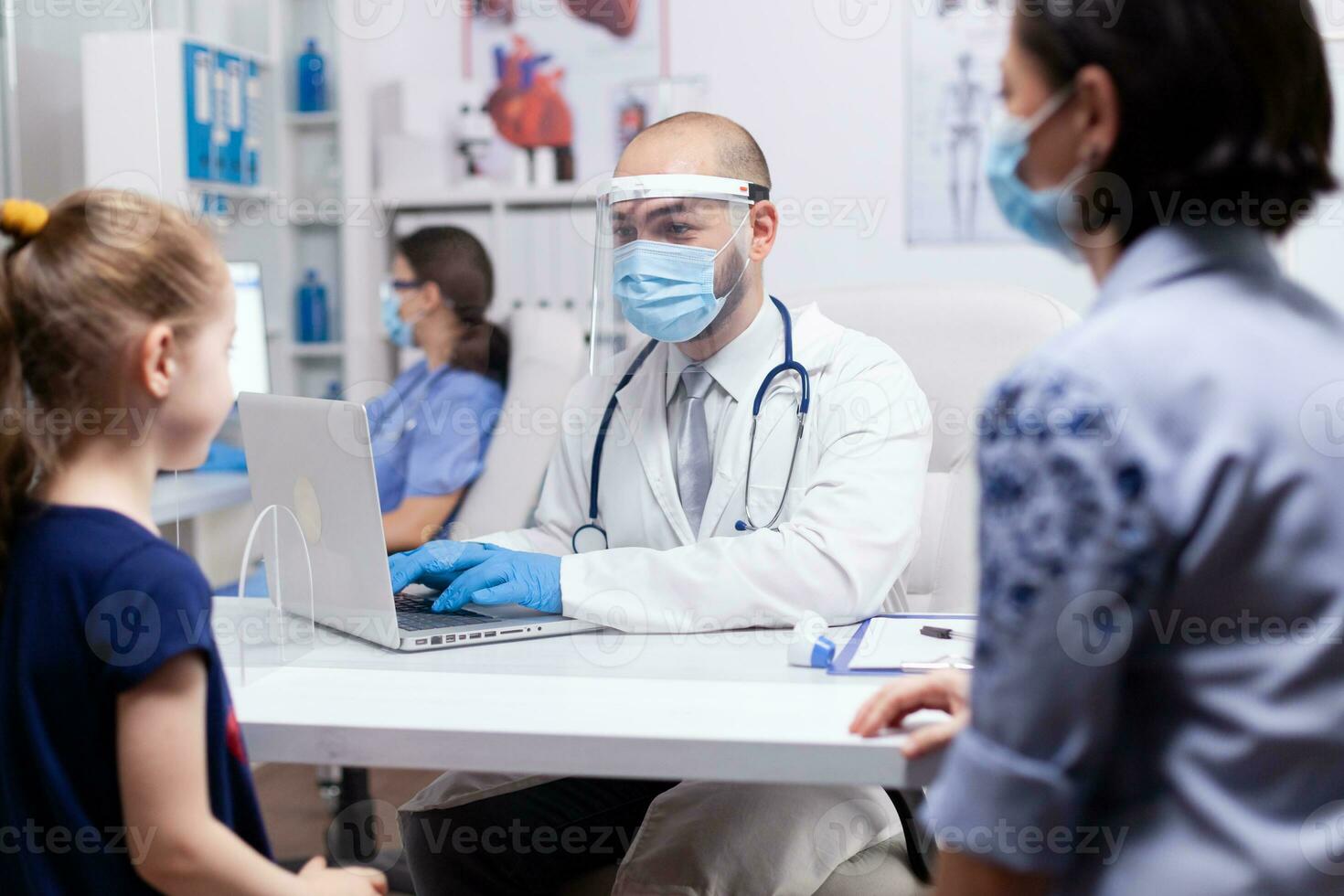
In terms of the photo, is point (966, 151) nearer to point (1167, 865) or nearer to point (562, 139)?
point (562, 139)

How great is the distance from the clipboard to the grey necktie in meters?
0.34

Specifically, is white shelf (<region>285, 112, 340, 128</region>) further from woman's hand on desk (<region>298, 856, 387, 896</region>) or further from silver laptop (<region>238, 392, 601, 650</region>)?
woman's hand on desk (<region>298, 856, 387, 896</region>)

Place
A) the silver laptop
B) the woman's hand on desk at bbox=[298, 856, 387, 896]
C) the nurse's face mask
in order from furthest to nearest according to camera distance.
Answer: the nurse's face mask
the silver laptop
the woman's hand on desk at bbox=[298, 856, 387, 896]

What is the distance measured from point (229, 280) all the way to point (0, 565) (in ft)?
0.85

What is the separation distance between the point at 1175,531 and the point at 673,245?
1.09 m

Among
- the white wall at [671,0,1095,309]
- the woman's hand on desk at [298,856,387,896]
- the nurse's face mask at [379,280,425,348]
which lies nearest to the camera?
the woman's hand on desk at [298,856,387,896]

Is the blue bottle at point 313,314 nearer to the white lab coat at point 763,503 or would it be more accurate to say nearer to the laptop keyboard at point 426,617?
the white lab coat at point 763,503

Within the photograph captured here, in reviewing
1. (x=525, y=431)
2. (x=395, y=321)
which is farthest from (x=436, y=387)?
(x=525, y=431)

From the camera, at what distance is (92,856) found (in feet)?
2.84

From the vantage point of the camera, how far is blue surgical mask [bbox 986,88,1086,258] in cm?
77

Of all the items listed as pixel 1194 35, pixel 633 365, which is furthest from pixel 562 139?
pixel 1194 35

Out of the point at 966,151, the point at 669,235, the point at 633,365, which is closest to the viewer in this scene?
the point at 669,235

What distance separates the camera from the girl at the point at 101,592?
2.74 ft

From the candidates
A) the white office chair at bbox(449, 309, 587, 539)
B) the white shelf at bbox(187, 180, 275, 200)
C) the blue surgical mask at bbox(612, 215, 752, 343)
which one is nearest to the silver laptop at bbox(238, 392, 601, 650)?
the blue surgical mask at bbox(612, 215, 752, 343)
